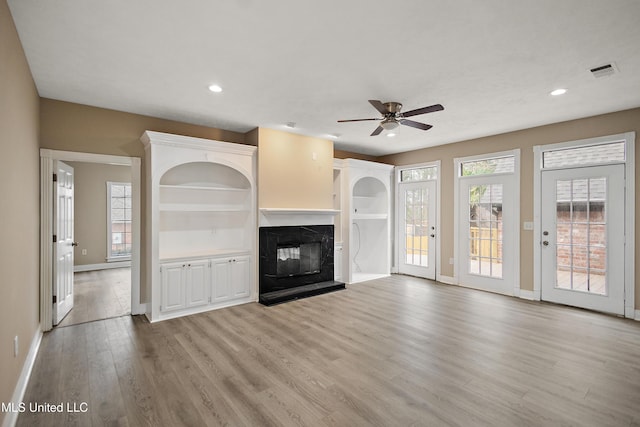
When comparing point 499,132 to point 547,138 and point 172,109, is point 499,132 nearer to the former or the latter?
point 547,138

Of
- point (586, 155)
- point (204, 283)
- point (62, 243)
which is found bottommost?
point (204, 283)

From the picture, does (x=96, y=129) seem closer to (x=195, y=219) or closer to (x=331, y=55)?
(x=195, y=219)

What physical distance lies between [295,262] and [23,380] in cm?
353

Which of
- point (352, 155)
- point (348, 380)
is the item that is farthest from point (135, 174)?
point (352, 155)

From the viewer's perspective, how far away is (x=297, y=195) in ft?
17.6

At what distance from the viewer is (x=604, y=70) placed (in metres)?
2.96

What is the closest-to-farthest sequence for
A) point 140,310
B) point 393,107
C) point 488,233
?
point 393,107 < point 140,310 < point 488,233

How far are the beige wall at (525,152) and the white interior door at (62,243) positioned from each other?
5.98 m

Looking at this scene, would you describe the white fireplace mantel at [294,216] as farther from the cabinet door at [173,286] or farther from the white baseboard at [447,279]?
the white baseboard at [447,279]

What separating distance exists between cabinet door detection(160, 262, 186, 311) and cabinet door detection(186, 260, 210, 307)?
3.1 inches

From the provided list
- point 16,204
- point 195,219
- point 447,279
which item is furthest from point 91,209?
point 447,279

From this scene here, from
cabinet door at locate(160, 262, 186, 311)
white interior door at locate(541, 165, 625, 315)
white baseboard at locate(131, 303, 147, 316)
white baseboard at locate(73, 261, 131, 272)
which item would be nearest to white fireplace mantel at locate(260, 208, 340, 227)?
cabinet door at locate(160, 262, 186, 311)

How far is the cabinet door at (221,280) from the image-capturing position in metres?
4.54

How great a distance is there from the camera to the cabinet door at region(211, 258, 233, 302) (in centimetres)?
454
